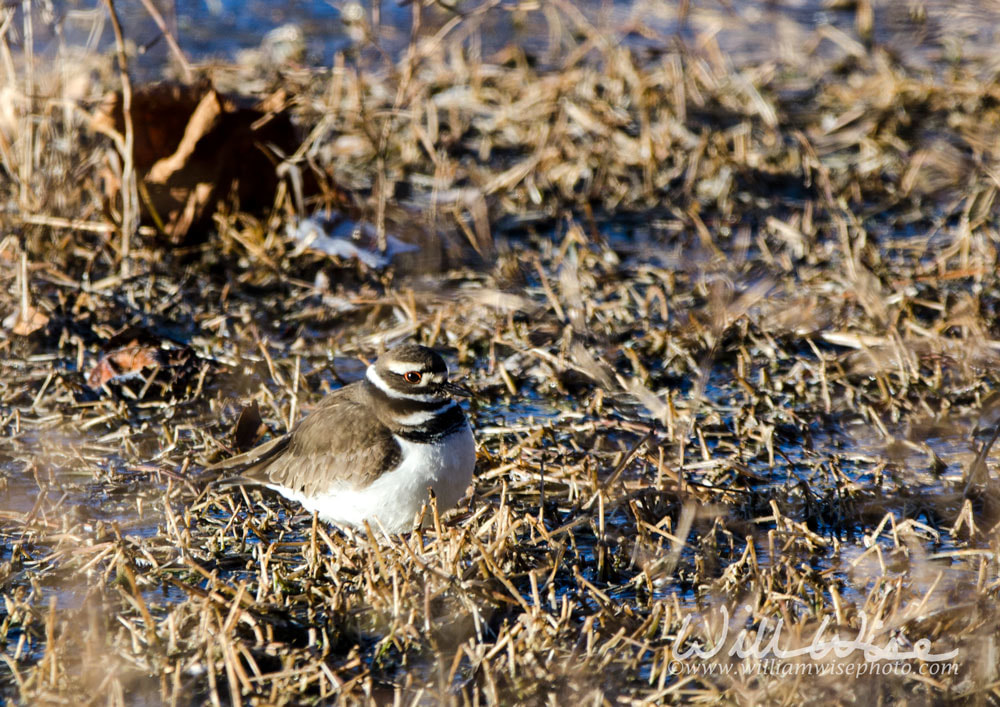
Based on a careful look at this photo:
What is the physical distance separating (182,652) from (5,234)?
381 centimetres

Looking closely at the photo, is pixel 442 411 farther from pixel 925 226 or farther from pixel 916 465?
pixel 925 226

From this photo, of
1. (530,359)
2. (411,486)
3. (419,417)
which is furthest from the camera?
(530,359)

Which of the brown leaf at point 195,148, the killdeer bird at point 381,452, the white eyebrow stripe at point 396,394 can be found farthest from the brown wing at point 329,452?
the brown leaf at point 195,148

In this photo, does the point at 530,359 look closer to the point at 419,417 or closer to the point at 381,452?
the point at 419,417

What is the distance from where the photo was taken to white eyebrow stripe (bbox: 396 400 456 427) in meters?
4.93

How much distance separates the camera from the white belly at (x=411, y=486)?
471 cm

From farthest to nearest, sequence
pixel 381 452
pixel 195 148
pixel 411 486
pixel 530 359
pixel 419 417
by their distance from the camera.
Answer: pixel 195 148, pixel 530 359, pixel 419 417, pixel 381 452, pixel 411 486

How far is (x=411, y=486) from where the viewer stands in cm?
471

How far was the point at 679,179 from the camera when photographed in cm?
884

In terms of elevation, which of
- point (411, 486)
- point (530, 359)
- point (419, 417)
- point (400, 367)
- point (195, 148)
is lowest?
point (530, 359)

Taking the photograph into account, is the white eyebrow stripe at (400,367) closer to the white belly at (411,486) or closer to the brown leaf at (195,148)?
the white belly at (411,486)

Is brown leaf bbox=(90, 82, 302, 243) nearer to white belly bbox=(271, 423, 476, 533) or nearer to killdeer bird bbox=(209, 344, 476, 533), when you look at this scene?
killdeer bird bbox=(209, 344, 476, 533)

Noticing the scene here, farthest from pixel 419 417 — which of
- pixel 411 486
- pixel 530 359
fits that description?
pixel 530 359

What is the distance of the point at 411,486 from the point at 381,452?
212 mm
